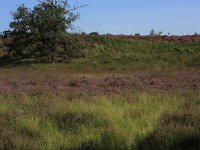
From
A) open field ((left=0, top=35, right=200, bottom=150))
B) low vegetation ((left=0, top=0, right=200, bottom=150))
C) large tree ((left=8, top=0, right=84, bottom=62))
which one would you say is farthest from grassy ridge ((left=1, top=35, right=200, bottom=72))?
open field ((left=0, top=35, right=200, bottom=150))

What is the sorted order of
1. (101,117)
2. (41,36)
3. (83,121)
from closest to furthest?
(83,121) < (101,117) < (41,36)

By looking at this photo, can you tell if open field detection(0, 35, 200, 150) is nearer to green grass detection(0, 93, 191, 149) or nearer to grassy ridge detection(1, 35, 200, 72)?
green grass detection(0, 93, 191, 149)

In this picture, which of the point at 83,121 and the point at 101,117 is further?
the point at 101,117

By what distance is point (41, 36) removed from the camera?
3797cm

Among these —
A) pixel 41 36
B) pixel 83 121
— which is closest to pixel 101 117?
pixel 83 121

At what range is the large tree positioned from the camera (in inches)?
1496

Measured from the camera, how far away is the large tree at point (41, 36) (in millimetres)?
38000

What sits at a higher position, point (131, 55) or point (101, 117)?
point (101, 117)

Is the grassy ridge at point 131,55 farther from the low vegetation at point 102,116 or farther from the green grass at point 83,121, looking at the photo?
the green grass at point 83,121

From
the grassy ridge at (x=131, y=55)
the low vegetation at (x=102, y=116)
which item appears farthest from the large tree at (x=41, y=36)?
the low vegetation at (x=102, y=116)

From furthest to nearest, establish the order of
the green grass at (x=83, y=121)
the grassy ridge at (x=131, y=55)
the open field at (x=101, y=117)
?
the grassy ridge at (x=131, y=55) < the green grass at (x=83, y=121) < the open field at (x=101, y=117)

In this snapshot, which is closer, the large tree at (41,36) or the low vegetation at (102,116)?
the low vegetation at (102,116)

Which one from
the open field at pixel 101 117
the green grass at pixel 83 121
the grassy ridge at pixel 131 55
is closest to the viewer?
the open field at pixel 101 117

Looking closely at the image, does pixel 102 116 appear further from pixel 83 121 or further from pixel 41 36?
pixel 41 36
